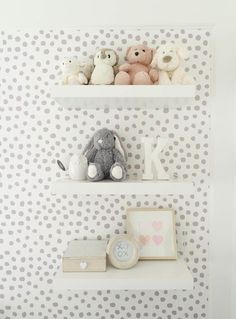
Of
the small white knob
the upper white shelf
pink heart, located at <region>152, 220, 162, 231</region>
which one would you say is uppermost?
the upper white shelf

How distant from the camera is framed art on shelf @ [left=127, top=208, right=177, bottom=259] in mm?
1669

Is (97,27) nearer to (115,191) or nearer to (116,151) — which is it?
(116,151)

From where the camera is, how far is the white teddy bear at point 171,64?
5.02ft

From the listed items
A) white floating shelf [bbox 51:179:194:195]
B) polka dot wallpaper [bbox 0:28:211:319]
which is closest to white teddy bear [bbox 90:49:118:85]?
polka dot wallpaper [bbox 0:28:211:319]

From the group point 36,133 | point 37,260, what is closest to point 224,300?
point 37,260

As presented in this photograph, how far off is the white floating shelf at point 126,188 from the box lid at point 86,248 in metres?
0.25

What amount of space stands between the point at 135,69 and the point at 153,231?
0.70 meters

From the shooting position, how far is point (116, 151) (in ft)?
5.29

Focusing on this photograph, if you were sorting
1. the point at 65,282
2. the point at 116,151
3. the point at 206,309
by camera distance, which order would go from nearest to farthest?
the point at 65,282 < the point at 116,151 < the point at 206,309

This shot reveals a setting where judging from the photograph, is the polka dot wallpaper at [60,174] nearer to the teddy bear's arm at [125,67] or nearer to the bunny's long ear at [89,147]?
the bunny's long ear at [89,147]

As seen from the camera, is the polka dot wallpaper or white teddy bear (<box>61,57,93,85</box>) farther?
the polka dot wallpaper

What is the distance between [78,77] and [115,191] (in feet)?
1.58

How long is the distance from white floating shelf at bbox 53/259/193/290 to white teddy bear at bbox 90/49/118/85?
0.77 m

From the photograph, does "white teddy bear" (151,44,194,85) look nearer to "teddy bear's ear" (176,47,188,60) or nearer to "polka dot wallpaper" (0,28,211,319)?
"teddy bear's ear" (176,47,188,60)
